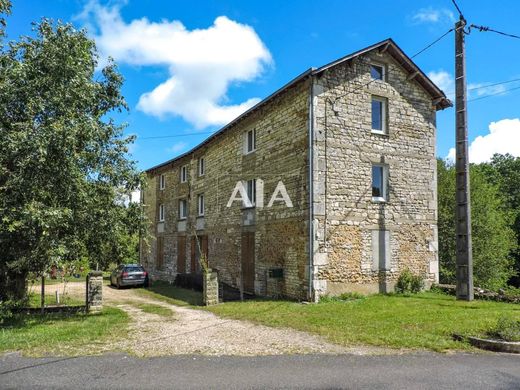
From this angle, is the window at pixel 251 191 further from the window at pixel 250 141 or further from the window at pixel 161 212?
the window at pixel 161 212

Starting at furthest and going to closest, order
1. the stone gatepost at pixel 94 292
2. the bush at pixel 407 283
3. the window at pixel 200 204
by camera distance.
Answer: the window at pixel 200 204, the bush at pixel 407 283, the stone gatepost at pixel 94 292

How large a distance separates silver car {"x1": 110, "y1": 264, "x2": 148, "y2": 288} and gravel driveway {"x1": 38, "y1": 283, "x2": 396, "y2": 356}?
11316mm

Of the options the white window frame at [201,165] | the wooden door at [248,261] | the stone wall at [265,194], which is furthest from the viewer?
the white window frame at [201,165]

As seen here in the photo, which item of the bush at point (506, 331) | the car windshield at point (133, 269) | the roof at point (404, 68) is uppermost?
the roof at point (404, 68)

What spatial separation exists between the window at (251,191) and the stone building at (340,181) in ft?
0.18

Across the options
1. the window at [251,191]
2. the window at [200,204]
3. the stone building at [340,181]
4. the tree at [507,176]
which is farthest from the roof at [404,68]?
the tree at [507,176]

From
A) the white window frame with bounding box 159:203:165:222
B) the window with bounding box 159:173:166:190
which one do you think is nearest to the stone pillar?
the white window frame with bounding box 159:203:165:222

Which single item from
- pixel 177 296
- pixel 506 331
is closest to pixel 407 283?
pixel 506 331

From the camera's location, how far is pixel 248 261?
18.4m

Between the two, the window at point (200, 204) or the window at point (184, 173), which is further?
the window at point (184, 173)

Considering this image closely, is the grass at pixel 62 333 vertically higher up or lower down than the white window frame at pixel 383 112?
lower down

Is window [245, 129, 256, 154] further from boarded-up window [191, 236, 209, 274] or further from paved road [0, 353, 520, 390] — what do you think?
paved road [0, 353, 520, 390]

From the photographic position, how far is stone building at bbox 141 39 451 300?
48.1 ft

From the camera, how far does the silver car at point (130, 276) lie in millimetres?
23094
